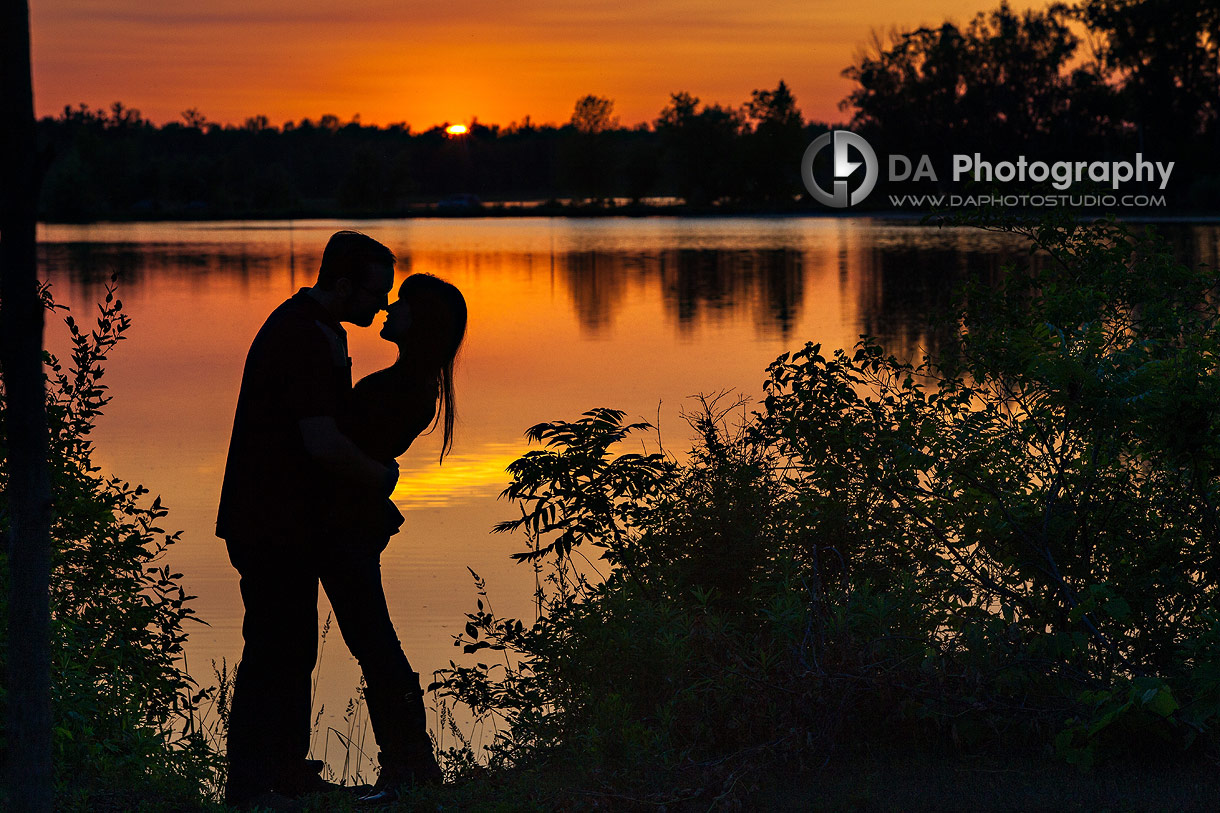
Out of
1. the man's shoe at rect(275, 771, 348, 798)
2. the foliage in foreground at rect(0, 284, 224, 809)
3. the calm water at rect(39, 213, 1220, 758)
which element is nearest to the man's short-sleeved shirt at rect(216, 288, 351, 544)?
the man's shoe at rect(275, 771, 348, 798)

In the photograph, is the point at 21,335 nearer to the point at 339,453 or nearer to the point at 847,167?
the point at 339,453

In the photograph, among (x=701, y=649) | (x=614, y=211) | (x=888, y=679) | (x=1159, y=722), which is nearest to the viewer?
(x=1159, y=722)

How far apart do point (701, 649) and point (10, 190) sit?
3423 mm

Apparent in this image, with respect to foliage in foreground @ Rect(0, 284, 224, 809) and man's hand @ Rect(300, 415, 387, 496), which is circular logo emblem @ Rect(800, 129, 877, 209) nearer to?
foliage in foreground @ Rect(0, 284, 224, 809)

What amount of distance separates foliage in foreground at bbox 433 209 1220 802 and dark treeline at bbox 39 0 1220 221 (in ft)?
267

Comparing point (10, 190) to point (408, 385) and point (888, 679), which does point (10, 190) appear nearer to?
point (408, 385)

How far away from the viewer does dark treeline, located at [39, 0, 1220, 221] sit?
90.7 metres

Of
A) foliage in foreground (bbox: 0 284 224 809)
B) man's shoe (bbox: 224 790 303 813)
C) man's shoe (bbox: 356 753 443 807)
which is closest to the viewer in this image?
man's shoe (bbox: 224 790 303 813)

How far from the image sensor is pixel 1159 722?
5.01 metres

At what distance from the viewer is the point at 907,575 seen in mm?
6250

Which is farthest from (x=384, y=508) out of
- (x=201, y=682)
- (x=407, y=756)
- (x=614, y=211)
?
(x=614, y=211)

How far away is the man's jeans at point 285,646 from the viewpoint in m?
5.09

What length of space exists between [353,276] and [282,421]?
65 centimetres

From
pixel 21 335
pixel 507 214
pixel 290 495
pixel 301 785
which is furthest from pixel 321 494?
pixel 507 214
